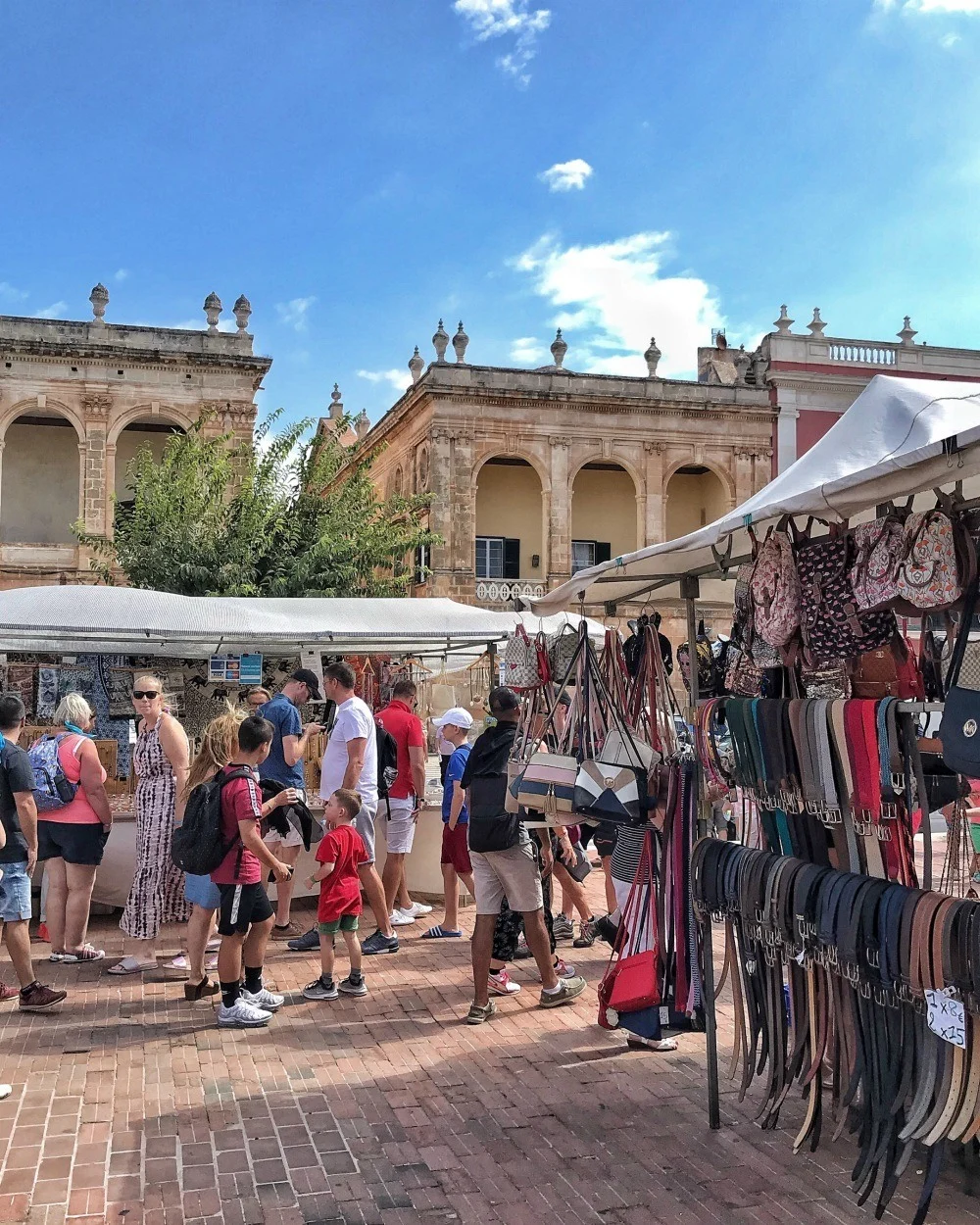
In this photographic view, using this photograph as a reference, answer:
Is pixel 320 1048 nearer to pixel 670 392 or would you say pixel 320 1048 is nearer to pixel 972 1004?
pixel 972 1004

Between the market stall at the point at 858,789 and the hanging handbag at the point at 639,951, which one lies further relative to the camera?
the hanging handbag at the point at 639,951

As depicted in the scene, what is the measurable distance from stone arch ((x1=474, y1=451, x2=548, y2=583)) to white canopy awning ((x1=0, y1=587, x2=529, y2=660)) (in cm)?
1896

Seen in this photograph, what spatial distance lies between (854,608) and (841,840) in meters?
0.85

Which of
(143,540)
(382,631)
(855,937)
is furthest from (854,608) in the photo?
(143,540)

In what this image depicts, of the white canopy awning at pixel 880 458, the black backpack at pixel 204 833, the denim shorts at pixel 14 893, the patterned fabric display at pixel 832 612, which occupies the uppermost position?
the white canopy awning at pixel 880 458

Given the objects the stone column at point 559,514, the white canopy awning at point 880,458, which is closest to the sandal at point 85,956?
the white canopy awning at point 880,458

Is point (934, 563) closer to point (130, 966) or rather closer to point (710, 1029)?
point (710, 1029)

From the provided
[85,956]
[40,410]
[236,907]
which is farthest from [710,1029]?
[40,410]

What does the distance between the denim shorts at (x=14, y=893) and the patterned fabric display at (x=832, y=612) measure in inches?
163

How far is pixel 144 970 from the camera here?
21.6 feet

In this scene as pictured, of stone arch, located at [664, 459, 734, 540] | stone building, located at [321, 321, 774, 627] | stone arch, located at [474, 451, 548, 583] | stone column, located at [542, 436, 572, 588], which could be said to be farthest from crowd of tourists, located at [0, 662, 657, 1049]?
stone arch, located at [664, 459, 734, 540]

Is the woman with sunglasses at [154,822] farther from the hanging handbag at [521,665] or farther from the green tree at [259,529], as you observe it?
the green tree at [259,529]

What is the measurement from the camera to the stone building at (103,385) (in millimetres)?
23859

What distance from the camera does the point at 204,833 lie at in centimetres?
538
